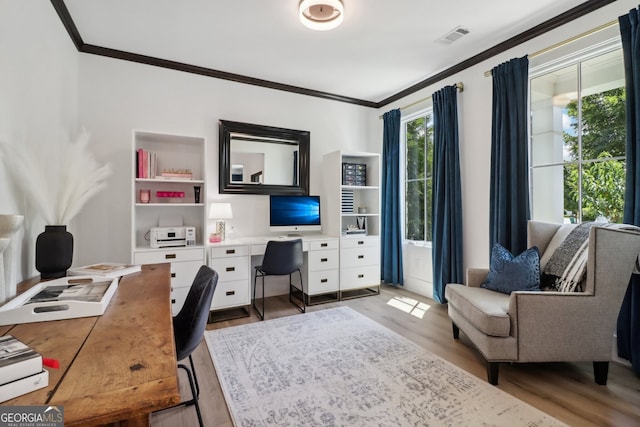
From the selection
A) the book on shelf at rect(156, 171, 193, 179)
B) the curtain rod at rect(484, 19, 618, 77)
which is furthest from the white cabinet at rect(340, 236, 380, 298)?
the curtain rod at rect(484, 19, 618, 77)

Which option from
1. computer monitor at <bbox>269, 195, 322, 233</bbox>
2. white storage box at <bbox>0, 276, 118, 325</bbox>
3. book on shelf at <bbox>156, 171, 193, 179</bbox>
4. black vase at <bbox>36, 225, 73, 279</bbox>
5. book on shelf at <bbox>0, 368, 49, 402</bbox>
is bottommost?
book on shelf at <bbox>0, 368, 49, 402</bbox>

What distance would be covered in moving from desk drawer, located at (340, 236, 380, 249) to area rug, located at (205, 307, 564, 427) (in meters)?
1.19

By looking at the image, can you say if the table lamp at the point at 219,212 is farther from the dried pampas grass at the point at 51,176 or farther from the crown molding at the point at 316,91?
the crown molding at the point at 316,91

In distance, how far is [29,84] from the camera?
1.92 m

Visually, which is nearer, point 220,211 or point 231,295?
point 231,295

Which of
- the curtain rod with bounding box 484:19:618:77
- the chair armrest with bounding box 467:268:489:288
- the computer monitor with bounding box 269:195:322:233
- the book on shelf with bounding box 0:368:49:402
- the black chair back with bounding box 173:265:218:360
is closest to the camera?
the book on shelf with bounding box 0:368:49:402

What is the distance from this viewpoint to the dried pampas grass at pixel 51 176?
5.53 ft

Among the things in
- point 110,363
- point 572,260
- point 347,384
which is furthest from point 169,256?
point 572,260

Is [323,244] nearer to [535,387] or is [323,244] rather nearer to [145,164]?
[145,164]

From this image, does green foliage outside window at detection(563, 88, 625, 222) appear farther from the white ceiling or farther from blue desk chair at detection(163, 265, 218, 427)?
blue desk chair at detection(163, 265, 218, 427)

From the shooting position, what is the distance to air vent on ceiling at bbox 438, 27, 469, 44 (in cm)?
276

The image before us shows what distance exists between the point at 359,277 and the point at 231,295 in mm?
1563

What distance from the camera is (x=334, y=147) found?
435 centimetres

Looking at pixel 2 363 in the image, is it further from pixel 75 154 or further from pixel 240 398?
pixel 75 154
